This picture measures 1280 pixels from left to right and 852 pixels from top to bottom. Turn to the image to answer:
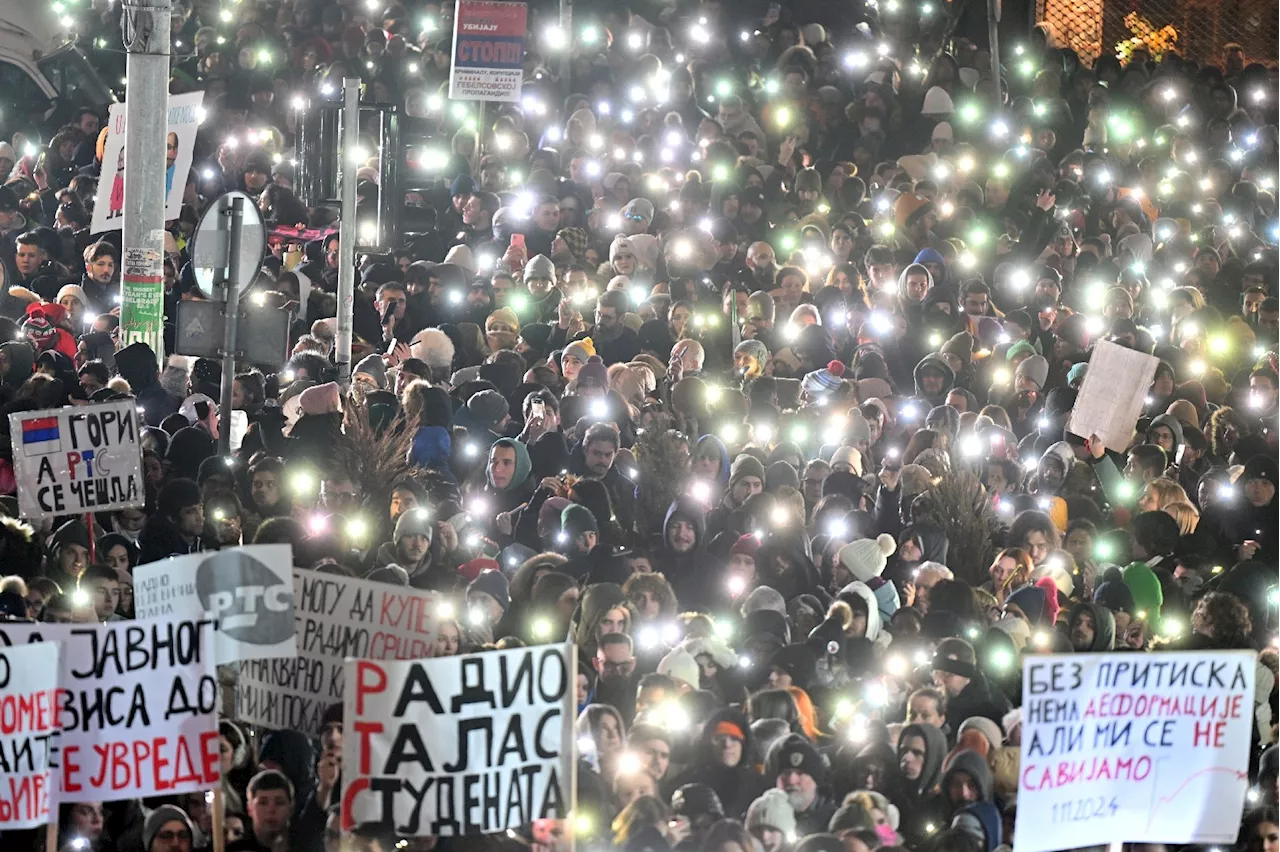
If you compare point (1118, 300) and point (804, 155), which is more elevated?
point (804, 155)

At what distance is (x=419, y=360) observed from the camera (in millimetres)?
14469

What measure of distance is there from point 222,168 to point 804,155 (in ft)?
16.0

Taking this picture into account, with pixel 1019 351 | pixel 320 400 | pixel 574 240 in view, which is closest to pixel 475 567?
pixel 320 400

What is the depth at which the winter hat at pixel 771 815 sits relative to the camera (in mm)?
9102

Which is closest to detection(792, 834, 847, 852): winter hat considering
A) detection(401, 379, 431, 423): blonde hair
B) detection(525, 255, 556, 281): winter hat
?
detection(401, 379, 431, 423): blonde hair

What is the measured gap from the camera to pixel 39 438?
37.7ft

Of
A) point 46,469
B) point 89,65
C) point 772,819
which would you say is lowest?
point 772,819

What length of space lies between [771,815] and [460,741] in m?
1.50

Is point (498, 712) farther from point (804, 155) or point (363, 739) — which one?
point (804, 155)

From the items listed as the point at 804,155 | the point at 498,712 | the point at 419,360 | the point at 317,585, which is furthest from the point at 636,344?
the point at 498,712

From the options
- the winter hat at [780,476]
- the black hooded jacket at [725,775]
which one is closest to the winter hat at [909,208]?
the winter hat at [780,476]

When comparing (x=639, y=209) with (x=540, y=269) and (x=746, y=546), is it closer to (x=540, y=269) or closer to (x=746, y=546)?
(x=540, y=269)

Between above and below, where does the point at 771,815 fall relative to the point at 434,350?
below

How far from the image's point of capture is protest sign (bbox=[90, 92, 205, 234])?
17.1m
